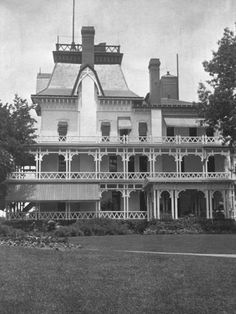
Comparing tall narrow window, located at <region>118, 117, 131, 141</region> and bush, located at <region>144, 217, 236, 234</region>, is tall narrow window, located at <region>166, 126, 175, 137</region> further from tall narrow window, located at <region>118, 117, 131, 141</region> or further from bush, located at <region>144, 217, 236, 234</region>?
bush, located at <region>144, 217, 236, 234</region>

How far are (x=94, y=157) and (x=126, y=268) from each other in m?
32.3

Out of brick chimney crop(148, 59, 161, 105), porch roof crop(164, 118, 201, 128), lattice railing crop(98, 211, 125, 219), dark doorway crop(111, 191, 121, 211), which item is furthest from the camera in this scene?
brick chimney crop(148, 59, 161, 105)

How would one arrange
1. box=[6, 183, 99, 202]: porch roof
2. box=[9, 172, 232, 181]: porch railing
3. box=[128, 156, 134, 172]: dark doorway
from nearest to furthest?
box=[6, 183, 99, 202]: porch roof < box=[9, 172, 232, 181]: porch railing < box=[128, 156, 134, 172]: dark doorway

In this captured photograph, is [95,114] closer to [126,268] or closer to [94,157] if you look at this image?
[94,157]

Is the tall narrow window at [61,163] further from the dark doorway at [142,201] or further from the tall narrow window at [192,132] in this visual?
the tall narrow window at [192,132]

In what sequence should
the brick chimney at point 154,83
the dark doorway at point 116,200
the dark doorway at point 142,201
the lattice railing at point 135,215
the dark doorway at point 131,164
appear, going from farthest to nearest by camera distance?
the brick chimney at point 154,83, the dark doorway at point 131,164, the dark doorway at point 142,201, the dark doorway at point 116,200, the lattice railing at point 135,215

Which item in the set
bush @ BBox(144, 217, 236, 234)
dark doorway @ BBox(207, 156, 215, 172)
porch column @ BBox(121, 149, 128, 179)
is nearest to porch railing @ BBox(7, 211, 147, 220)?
porch column @ BBox(121, 149, 128, 179)

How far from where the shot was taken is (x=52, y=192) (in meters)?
44.5

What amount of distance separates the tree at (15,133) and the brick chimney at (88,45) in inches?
371

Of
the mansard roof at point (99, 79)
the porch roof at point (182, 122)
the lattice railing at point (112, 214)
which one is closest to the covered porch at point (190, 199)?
the lattice railing at point (112, 214)

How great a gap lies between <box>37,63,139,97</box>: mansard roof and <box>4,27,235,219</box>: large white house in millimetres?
92

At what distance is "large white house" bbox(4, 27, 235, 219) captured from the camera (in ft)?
147

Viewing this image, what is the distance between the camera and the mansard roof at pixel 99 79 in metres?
50.2

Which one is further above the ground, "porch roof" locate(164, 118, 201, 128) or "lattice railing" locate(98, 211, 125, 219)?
"porch roof" locate(164, 118, 201, 128)
